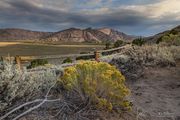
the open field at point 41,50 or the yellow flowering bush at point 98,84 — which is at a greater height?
the yellow flowering bush at point 98,84

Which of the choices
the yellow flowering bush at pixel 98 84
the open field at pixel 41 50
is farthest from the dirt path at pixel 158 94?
the open field at pixel 41 50

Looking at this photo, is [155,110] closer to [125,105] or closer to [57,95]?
[125,105]

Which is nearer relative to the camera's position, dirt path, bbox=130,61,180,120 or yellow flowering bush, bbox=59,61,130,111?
yellow flowering bush, bbox=59,61,130,111

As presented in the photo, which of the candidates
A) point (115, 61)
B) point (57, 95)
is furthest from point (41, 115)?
point (115, 61)

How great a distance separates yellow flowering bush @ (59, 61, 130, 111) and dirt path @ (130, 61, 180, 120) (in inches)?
32.5

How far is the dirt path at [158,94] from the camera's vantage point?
8.38 meters

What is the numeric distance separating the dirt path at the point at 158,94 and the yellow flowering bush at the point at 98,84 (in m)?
0.83

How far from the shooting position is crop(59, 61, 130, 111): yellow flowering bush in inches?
300

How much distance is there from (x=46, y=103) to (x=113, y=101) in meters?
1.54

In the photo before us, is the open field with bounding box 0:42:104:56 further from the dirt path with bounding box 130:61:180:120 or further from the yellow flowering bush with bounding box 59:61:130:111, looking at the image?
the yellow flowering bush with bounding box 59:61:130:111

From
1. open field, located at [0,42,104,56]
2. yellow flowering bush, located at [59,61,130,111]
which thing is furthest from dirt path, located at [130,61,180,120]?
open field, located at [0,42,104,56]

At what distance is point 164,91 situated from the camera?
10500mm

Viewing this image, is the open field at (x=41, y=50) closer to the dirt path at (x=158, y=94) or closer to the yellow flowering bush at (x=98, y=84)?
the dirt path at (x=158, y=94)

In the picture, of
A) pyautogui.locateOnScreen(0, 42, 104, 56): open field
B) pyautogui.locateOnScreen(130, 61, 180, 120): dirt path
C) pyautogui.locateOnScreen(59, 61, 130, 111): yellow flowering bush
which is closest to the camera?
pyautogui.locateOnScreen(59, 61, 130, 111): yellow flowering bush
